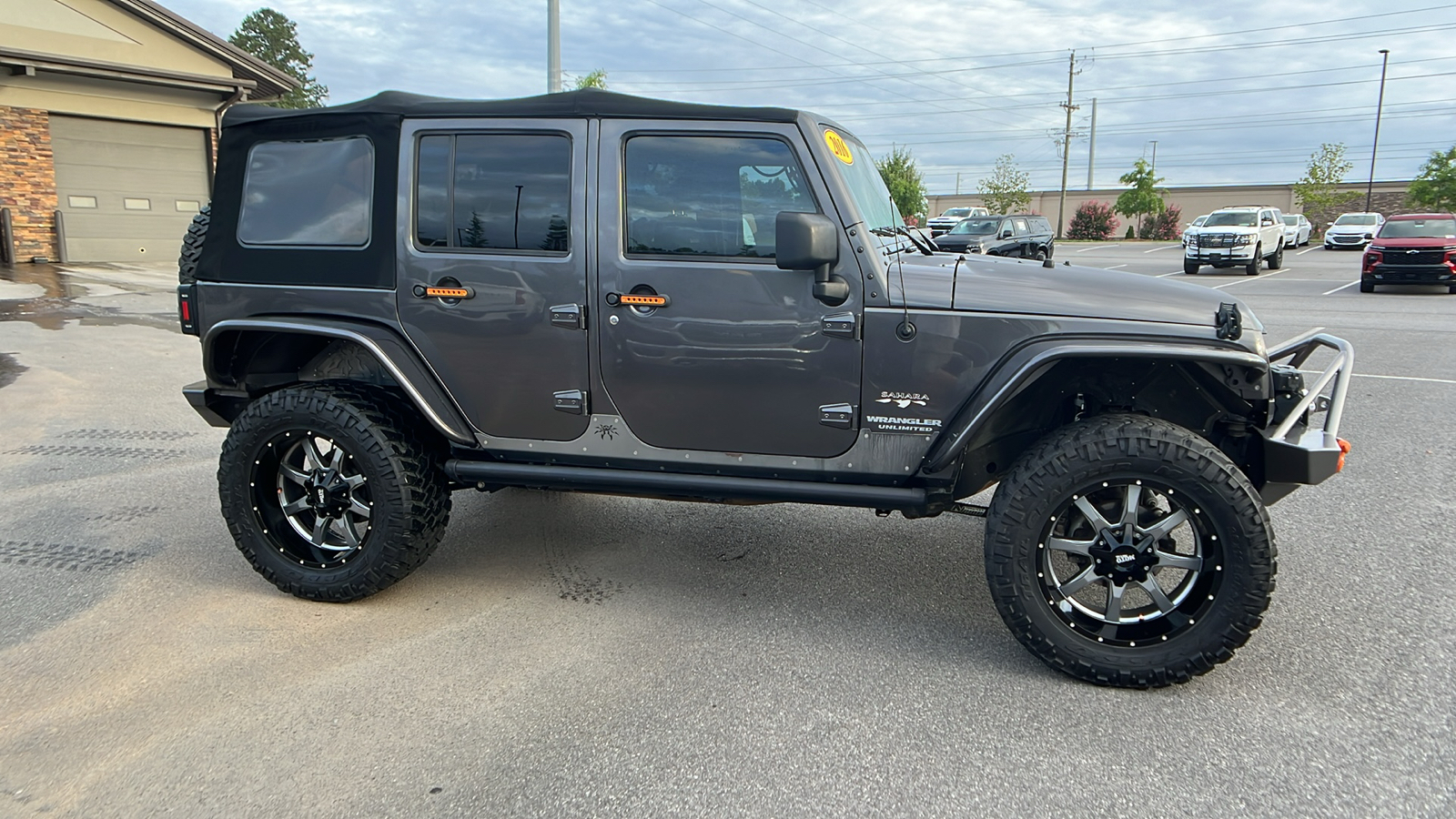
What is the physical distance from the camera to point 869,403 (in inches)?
140

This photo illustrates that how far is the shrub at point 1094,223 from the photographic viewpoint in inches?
2429

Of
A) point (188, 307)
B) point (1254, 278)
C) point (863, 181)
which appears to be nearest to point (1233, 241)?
point (1254, 278)

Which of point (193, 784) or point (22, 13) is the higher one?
point (22, 13)

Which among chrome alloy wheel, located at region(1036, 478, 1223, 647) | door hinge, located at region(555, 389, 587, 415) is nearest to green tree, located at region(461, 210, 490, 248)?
door hinge, located at region(555, 389, 587, 415)

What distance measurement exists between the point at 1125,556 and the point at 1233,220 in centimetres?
2763

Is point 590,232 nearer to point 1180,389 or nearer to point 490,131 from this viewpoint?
point 490,131

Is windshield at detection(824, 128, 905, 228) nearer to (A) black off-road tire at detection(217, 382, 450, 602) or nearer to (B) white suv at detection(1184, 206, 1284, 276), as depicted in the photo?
(A) black off-road tire at detection(217, 382, 450, 602)

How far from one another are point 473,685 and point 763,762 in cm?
110

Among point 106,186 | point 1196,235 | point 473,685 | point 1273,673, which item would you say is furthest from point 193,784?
point 1196,235

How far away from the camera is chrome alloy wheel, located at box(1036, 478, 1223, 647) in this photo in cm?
328

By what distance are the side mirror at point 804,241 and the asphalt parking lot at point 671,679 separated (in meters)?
1.46

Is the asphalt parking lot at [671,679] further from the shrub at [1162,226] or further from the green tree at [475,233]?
the shrub at [1162,226]

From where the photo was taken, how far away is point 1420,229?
20.9 metres

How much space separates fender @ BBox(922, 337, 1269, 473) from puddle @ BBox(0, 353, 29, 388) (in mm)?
8570
